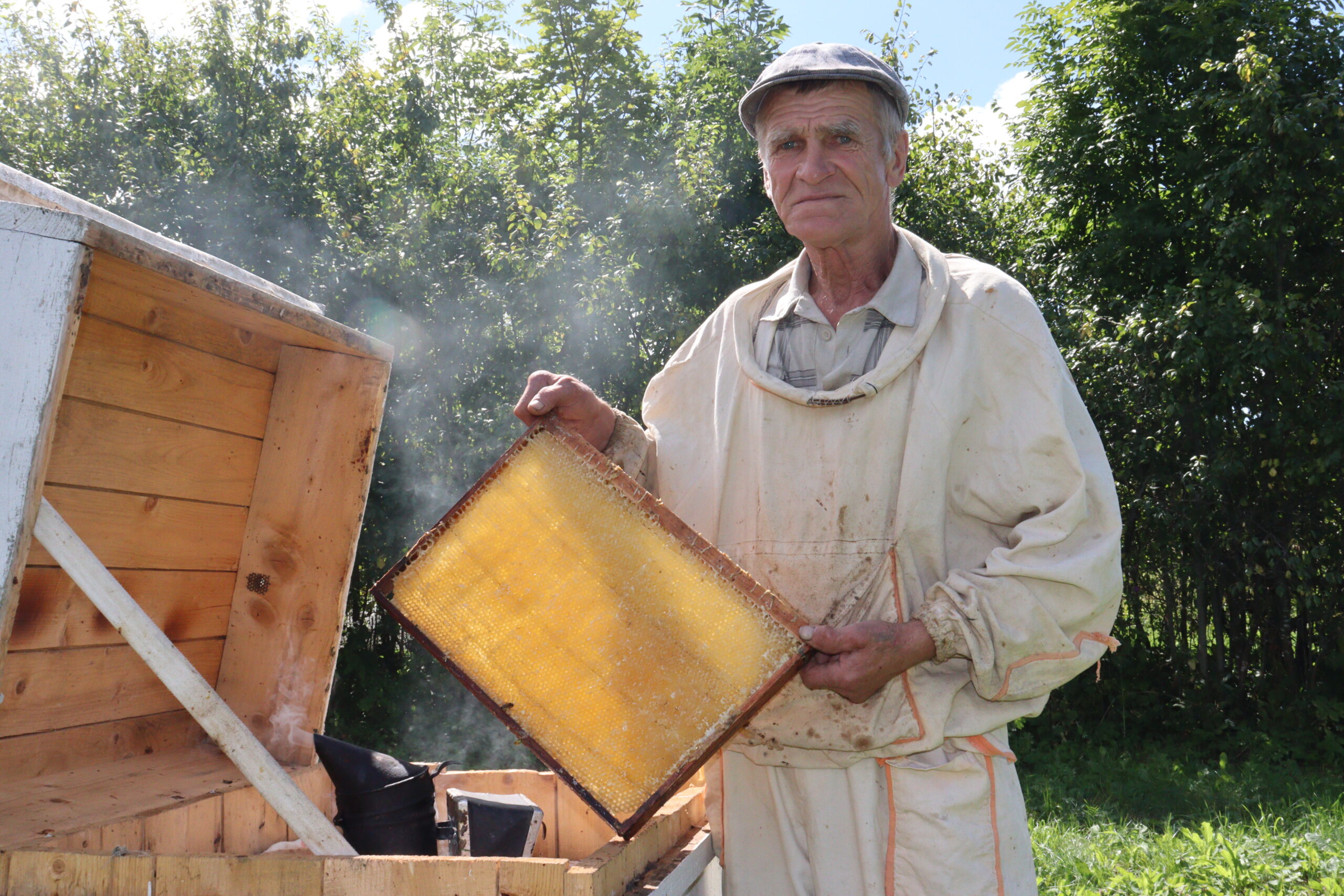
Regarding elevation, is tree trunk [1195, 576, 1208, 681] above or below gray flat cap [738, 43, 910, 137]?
below

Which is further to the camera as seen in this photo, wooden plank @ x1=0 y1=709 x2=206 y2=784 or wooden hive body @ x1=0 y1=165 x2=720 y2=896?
wooden plank @ x1=0 y1=709 x2=206 y2=784

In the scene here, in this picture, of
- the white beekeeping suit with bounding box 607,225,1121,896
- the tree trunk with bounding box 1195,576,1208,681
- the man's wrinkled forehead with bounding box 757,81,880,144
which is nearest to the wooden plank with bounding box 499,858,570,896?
the white beekeeping suit with bounding box 607,225,1121,896

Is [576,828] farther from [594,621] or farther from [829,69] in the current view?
[829,69]

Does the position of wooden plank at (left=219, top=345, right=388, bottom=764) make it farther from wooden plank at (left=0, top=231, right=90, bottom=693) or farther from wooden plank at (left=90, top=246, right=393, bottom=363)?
wooden plank at (left=0, top=231, right=90, bottom=693)

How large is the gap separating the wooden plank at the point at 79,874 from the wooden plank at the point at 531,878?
52cm

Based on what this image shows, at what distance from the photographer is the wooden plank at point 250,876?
4.43ft

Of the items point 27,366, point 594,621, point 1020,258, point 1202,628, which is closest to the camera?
point 27,366

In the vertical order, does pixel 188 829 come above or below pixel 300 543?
below

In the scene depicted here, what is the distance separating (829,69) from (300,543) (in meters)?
1.52

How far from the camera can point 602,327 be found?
6.44 m

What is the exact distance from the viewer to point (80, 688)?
1.94 meters

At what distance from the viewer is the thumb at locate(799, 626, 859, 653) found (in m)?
1.51

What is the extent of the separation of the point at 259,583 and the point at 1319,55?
310 inches

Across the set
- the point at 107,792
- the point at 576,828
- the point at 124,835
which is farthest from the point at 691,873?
the point at 107,792
